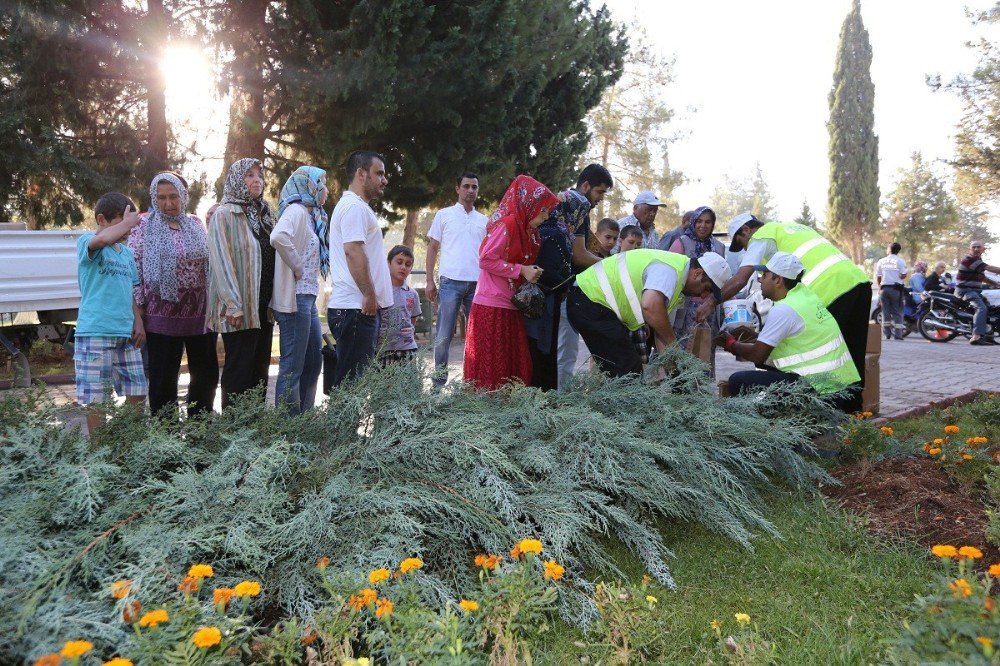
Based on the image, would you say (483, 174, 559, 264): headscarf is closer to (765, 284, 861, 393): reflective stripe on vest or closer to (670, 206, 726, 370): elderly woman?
(765, 284, 861, 393): reflective stripe on vest

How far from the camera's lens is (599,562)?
2.75 metres

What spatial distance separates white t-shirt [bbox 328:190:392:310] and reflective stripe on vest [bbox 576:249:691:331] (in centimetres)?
132

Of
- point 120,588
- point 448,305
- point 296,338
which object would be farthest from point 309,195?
point 120,588

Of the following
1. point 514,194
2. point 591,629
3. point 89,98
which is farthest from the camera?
point 89,98

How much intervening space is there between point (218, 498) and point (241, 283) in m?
2.32

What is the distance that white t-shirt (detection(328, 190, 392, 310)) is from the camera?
472 cm

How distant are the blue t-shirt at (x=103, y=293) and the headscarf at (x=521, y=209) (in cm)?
229

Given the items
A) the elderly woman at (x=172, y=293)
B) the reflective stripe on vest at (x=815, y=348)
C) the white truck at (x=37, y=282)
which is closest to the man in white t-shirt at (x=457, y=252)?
the elderly woman at (x=172, y=293)

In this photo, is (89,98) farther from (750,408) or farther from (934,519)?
(934,519)

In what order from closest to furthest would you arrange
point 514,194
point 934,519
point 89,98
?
point 934,519 → point 514,194 → point 89,98

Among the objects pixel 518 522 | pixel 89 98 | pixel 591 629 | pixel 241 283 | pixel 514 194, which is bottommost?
pixel 591 629

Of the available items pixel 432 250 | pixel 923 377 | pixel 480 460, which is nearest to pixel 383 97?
pixel 432 250

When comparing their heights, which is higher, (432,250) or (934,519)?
(432,250)

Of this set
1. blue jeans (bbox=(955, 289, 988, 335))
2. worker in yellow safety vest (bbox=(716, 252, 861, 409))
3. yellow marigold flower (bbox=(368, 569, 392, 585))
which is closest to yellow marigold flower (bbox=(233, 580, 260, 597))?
yellow marigold flower (bbox=(368, 569, 392, 585))
